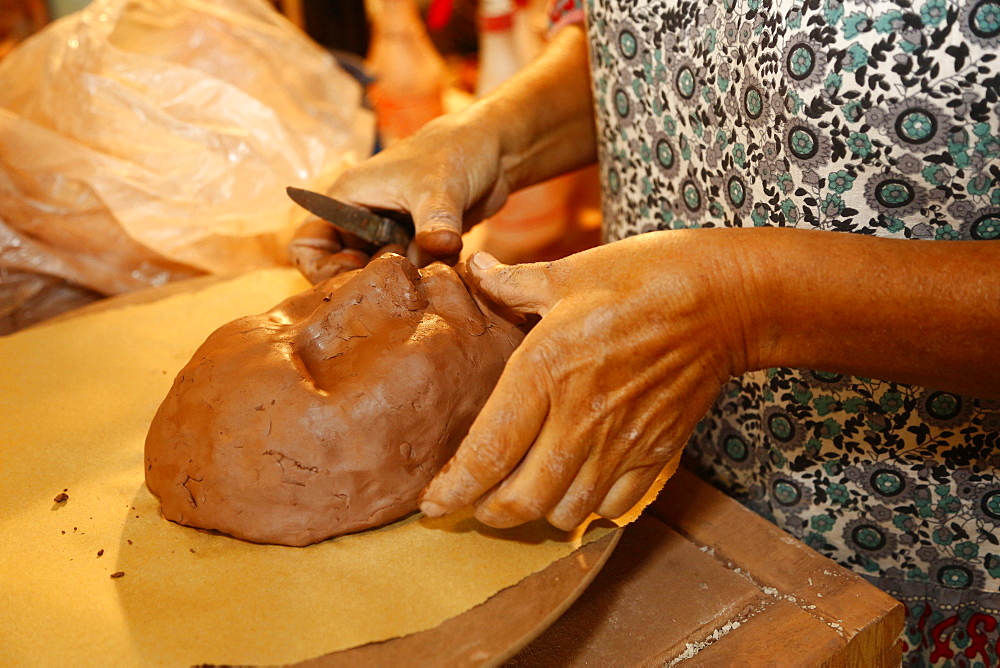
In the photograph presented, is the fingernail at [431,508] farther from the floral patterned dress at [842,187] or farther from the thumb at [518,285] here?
the floral patterned dress at [842,187]

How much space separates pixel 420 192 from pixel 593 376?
0.65 meters

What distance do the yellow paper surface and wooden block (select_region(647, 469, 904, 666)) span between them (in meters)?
0.29

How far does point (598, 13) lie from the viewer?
1590 mm

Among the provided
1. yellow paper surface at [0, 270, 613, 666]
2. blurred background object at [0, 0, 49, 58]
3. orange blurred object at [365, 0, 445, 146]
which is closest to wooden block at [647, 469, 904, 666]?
yellow paper surface at [0, 270, 613, 666]

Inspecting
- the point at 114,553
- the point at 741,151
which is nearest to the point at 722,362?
the point at 741,151

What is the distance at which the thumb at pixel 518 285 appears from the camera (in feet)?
3.85

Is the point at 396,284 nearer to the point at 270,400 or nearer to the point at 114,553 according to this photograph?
Answer: the point at 270,400

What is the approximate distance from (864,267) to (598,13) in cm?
78

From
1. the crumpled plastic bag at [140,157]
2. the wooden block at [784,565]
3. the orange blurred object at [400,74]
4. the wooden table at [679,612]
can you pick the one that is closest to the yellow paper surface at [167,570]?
the wooden table at [679,612]

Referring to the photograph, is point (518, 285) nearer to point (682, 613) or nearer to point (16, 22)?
point (682, 613)

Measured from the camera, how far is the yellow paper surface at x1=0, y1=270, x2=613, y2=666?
1.09m

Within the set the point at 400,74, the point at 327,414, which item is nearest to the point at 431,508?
the point at 327,414

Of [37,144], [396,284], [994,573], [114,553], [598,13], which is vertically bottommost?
[994,573]

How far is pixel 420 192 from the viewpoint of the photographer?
5.20 feet
